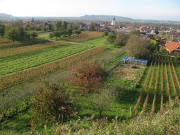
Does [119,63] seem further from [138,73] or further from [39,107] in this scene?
[39,107]

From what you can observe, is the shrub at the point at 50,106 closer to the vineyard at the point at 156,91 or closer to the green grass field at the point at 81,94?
the green grass field at the point at 81,94

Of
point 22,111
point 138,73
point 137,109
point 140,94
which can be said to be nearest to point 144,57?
point 138,73

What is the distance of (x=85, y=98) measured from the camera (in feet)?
48.4

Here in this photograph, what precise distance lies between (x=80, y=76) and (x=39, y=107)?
236 inches

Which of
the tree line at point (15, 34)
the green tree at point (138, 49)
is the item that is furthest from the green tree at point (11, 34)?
the green tree at point (138, 49)

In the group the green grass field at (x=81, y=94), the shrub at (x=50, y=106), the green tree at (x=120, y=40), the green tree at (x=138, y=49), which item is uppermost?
the green tree at (x=120, y=40)

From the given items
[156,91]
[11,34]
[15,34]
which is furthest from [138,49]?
[11,34]

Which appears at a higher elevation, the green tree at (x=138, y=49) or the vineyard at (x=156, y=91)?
the green tree at (x=138, y=49)

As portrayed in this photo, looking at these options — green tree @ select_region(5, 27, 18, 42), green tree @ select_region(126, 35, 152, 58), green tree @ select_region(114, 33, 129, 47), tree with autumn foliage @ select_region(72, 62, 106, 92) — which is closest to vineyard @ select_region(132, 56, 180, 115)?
tree with autumn foliage @ select_region(72, 62, 106, 92)

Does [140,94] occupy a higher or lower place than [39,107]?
lower

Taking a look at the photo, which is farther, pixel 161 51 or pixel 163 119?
pixel 161 51

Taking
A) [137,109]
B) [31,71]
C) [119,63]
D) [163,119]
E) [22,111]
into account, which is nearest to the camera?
[163,119]

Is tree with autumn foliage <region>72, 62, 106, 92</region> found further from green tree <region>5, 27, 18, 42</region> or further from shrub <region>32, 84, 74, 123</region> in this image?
green tree <region>5, 27, 18, 42</region>

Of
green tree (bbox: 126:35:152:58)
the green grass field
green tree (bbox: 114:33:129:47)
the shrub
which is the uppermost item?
green tree (bbox: 114:33:129:47)
